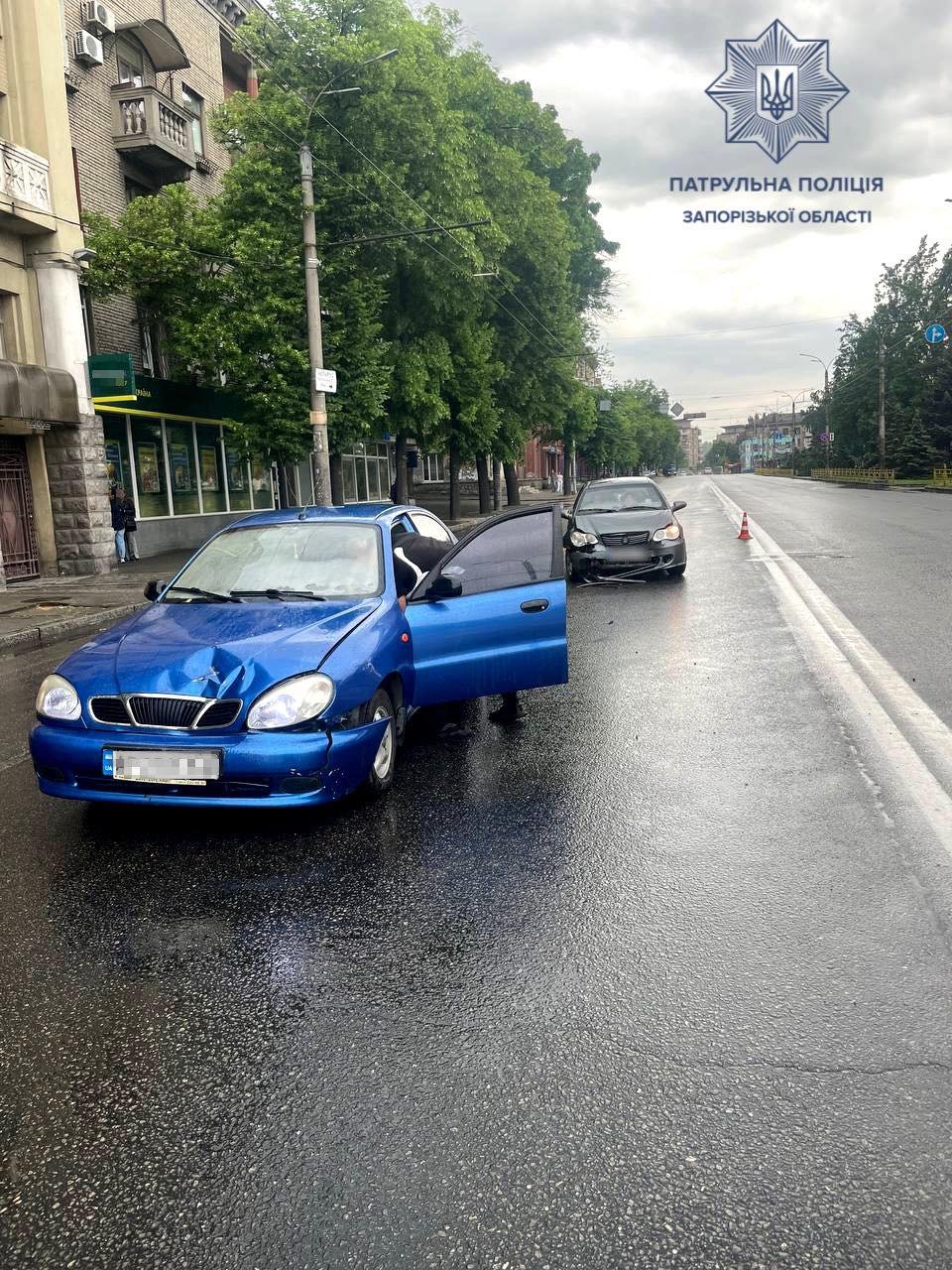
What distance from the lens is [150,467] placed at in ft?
77.5

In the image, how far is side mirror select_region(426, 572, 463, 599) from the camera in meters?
5.66

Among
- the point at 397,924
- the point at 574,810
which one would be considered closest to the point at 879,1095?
the point at 397,924

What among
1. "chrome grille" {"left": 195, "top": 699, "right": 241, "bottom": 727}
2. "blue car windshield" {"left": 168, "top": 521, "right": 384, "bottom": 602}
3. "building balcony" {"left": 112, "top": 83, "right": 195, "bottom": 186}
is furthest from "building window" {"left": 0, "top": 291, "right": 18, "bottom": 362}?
"chrome grille" {"left": 195, "top": 699, "right": 241, "bottom": 727}

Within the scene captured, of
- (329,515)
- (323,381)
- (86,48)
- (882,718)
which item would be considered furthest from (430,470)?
(882,718)

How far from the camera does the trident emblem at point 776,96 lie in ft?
75.3

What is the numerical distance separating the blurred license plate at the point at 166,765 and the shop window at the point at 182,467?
71.1ft

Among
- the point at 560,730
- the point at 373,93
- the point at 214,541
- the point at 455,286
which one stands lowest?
the point at 560,730

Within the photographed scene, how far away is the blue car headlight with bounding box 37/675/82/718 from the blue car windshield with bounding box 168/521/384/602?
1203 mm

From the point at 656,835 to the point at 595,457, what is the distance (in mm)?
68694

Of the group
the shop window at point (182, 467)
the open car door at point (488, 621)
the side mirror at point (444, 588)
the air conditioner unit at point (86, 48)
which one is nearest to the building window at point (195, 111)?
the air conditioner unit at point (86, 48)

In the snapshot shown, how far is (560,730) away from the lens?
6.20 m

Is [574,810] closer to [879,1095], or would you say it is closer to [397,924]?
[397,924]

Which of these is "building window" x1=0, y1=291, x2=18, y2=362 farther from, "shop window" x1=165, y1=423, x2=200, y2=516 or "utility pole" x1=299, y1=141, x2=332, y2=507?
"shop window" x1=165, y1=423, x2=200, y2=516

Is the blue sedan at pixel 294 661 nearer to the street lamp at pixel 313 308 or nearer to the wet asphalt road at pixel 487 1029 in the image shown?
the wet asphalt road at pixel 487 1029
